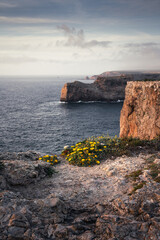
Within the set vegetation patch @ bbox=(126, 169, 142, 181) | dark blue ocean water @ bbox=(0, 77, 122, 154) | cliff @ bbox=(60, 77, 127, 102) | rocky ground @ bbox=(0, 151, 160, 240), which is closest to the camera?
rocky ground @ bbox=(0, 151, 160, 240)

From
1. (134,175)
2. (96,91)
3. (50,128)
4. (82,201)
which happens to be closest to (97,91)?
(96,91)

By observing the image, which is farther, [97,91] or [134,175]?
[97,91]

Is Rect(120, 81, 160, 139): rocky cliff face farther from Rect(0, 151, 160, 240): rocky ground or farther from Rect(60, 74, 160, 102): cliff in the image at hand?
Rect(60, 74, 160, 102): cliff

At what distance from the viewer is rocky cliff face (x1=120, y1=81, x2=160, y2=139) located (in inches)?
907

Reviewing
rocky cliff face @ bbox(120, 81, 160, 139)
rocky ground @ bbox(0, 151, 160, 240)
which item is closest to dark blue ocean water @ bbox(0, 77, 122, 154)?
rocky cliff face @ bbox(120, 81, 160, 139)

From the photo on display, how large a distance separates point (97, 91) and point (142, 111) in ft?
221

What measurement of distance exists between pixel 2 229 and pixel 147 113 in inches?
885

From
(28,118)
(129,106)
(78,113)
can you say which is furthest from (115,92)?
(129,106)

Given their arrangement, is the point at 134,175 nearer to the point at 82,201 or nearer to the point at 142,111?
the point at 82,201

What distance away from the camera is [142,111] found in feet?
84.0

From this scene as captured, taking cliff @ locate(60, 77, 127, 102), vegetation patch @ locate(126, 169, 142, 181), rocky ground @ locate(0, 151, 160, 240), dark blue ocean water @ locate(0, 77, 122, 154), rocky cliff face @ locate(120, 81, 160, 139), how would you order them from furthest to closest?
cliff @ locate(60, 77, 127, 102) → dark blue ocean water @ locate(0, 77, 122, 154) → rocky cliff face @ locate(120, 81, 160, 139) → vegetation patch @ locate(126, 169, 142, 181) → rocky ground @ locate(0, 151, 160, 240)

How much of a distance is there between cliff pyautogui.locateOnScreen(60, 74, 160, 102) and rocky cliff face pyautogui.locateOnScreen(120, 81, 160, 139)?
5948 cm

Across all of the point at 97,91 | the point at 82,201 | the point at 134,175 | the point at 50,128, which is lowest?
the point at 50,128

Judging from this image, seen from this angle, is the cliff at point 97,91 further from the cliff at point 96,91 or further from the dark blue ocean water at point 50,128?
the dark blue ocean water at point 50,128
